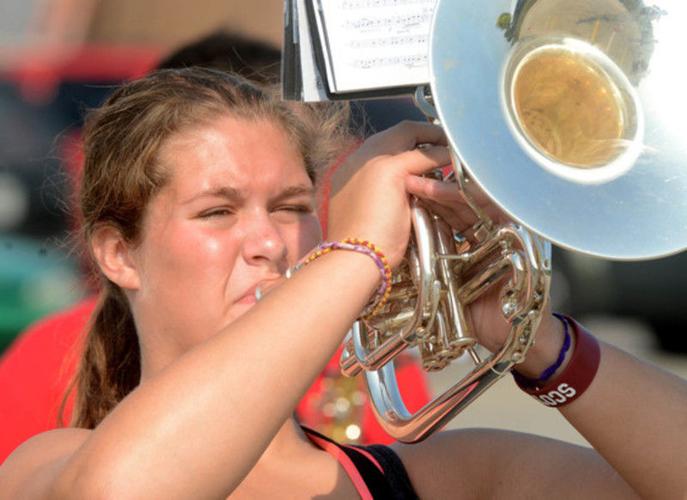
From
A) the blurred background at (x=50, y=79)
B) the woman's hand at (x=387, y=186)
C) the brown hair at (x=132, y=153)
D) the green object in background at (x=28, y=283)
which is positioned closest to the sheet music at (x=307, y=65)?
the woman's hand at (x=387, y=186)

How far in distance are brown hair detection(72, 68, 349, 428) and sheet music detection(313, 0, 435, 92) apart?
548 millimetres

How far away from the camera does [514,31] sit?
194 centimetres

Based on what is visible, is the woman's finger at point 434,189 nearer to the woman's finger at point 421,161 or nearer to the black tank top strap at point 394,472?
the woman's finger at point 421,161

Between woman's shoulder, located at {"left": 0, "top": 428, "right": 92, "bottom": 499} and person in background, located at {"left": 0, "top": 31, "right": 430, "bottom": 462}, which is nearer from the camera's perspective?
woman's shoulder, located at {"left": 0, "top": 428, "right": 92, "bottom": 499}

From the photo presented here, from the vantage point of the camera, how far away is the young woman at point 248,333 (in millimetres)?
1729

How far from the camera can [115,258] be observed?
2447 millimetres

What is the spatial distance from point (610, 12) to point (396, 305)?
0.58 metres

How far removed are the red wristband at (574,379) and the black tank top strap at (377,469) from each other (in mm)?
360

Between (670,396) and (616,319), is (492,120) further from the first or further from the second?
(616,319)

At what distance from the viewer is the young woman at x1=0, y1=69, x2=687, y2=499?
1.73 metres

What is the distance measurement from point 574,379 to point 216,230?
0.67 meters

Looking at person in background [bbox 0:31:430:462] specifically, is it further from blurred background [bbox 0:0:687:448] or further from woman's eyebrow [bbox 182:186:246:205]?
woman's eyebrow [bbox 182:186:246:205]

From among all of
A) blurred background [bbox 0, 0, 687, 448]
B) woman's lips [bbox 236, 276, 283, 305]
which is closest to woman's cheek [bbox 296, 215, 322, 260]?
woman's lips [bbox 236, 276, 283, 305]

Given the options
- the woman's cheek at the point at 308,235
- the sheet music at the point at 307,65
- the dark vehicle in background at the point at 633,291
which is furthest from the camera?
the dark vehicle in background at the point at 633,291
